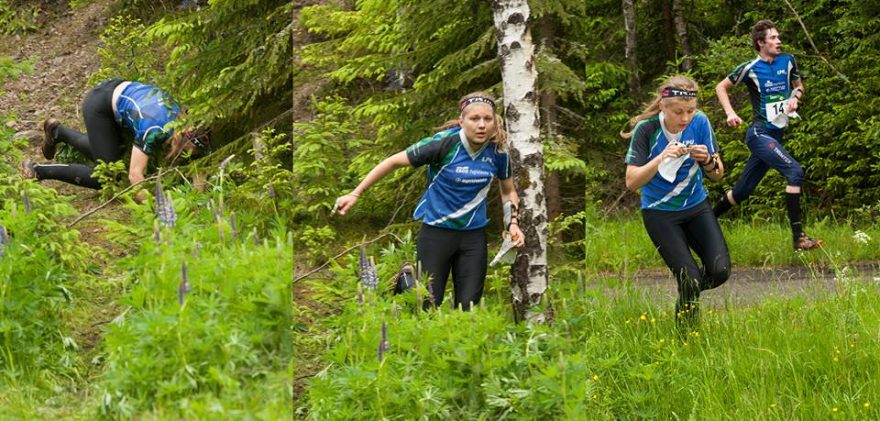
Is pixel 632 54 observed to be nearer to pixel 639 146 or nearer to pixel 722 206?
pixel 722 206

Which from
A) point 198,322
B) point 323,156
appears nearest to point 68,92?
point 323,156

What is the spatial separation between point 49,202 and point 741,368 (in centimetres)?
258

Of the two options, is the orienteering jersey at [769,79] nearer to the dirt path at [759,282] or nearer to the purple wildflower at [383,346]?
the dirt path at [759,282]

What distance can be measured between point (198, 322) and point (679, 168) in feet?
8.01

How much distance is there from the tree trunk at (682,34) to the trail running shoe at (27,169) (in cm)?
401

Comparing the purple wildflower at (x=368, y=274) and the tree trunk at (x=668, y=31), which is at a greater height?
the tree trunk at (x=668, y=31)

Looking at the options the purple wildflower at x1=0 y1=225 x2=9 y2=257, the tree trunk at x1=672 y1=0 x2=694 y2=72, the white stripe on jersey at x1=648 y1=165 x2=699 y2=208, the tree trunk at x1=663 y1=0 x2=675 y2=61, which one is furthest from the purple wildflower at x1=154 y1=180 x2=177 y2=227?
the tree trunk at x1=663 y1=0 x2=675 y2=61

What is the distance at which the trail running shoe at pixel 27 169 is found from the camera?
3.23m

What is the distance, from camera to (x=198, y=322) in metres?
2.74

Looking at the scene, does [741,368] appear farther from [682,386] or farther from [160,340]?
[160,340]

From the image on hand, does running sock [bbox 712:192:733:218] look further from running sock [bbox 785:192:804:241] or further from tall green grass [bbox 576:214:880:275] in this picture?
running sock [bbox 785:192:804:241]

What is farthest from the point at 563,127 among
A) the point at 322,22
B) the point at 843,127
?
the point at 843,127

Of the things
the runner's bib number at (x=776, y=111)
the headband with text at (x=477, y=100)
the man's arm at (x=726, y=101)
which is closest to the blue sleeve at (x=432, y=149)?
the headband with text at (x=477, y=100)

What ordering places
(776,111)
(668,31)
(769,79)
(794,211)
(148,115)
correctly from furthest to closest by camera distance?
1. (668,31)
2. (794,211)
3. (776,111)
4. (769,79)
5. (148,115)
